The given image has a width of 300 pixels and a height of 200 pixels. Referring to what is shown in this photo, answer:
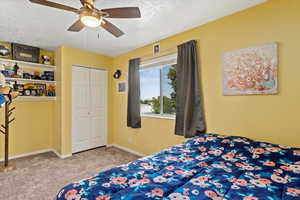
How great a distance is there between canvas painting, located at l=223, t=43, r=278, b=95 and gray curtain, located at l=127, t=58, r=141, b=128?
5.89ft

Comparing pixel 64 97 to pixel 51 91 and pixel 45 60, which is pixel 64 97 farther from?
pixel 45 60

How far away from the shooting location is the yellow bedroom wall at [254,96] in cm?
164

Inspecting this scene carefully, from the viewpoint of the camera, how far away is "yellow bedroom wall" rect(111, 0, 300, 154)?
5.37ft

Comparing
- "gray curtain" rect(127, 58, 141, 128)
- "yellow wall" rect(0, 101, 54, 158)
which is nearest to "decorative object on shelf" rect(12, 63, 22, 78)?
"yellow wall" rect(0, 101, 54, 158)

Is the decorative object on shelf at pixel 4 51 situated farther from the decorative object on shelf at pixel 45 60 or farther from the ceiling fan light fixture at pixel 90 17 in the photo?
the ceiling fan light fixture at pixel 90 17

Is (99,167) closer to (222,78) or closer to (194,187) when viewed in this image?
(194,187)

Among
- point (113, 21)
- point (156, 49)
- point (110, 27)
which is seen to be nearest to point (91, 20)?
point (110, 27)

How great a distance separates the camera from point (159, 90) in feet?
10.4

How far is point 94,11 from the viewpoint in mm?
1484

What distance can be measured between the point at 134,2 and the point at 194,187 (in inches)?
78.3

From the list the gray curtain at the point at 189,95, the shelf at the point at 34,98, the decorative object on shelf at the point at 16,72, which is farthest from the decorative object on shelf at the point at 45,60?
the gray curtain at the point at 189,95

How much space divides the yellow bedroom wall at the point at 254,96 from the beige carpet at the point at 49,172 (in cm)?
140

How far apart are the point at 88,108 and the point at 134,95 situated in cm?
124

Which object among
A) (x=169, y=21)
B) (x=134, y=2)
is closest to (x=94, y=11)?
(x=134, y=2)
